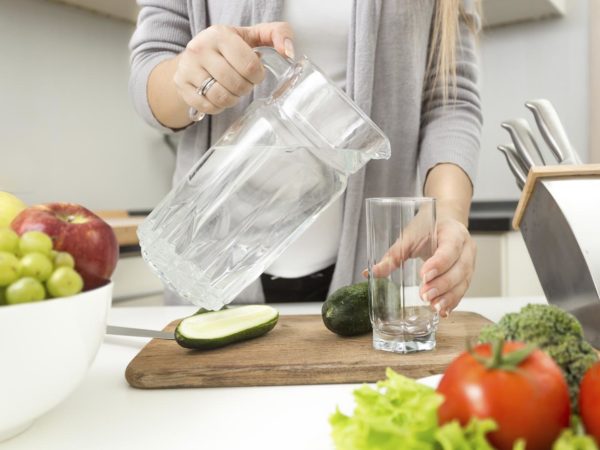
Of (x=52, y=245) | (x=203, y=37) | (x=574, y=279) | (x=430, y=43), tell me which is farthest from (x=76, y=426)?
(x=430, y=43)

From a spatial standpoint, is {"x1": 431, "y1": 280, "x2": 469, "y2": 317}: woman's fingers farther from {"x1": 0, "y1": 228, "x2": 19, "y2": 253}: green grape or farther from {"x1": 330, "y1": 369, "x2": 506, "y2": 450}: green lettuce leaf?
{"x1": 0, "y1": 228, "x2": 19, "y2": 253}: green grape

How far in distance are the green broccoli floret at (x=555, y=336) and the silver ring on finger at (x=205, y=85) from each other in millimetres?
496

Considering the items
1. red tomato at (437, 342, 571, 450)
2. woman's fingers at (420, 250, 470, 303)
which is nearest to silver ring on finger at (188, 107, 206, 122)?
woman's fingers at (420, 250, 470, 303)

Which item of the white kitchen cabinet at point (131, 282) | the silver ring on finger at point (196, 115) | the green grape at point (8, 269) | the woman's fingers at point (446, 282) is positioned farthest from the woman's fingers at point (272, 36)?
the white kitchen cabinet at point (131, 282)

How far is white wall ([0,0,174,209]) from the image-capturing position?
2189 mm

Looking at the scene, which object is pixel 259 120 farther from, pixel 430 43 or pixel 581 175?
pixel 430 43

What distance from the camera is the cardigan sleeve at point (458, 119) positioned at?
1066mm

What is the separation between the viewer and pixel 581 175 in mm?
744

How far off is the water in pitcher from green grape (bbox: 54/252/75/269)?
0.27 meters

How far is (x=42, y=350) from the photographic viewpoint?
447 millimetres

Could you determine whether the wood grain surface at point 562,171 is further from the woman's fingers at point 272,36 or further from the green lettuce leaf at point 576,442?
the green lettuce leaf at point 576,442

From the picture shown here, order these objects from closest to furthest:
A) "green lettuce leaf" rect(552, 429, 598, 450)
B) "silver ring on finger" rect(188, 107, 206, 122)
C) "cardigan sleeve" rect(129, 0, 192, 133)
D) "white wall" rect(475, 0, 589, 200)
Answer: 1. "green lettuce leaf" rect(552, 429, 598, 450)
2. "silver ring on finger" rect(188, 107, 206, 122)
3. "cardigan sleeve" rect(129, 0, 192, 133)
4. "white wall" rect(475, 0, 589, 200)

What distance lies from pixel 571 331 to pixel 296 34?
82cm

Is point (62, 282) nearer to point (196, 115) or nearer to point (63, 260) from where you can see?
point (63, 260)
